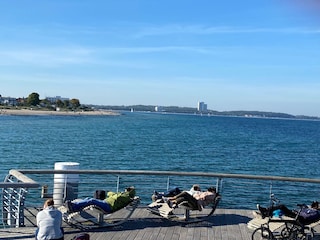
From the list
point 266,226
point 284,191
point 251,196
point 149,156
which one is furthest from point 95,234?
point 149,156

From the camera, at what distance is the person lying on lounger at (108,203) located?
7.77 metres

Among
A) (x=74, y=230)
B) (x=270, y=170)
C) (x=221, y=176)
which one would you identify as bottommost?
(x=270, y=170)

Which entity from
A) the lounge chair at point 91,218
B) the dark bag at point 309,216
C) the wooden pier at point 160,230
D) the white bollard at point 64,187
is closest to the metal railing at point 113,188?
the white bollard at point 64,187

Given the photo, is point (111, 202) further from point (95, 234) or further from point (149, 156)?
point (149, 156)

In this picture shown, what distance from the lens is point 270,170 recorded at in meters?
34.6

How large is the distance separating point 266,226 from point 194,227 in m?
1.58

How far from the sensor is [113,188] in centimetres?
2192

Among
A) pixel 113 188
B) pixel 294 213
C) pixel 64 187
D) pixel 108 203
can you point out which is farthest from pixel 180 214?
pixel 113 188

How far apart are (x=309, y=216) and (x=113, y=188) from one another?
50.2ft

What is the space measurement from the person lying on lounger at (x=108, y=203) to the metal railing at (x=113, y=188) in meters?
0.70

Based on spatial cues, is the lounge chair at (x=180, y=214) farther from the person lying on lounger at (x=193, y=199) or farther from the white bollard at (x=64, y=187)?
the white bollard at (x=64, y=187)

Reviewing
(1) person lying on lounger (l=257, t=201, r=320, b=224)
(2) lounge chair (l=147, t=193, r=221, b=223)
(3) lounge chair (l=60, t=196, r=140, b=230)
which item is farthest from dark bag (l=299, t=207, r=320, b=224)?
(3) lounge chair (l=60, t=196, r=140, b=230)

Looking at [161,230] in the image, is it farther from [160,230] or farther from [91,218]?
[91,218]

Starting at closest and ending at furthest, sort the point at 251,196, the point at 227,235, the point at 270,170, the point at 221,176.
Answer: the point at 227,235 < the point at 221,176 < the point at 251,196 < the point at 270,170
